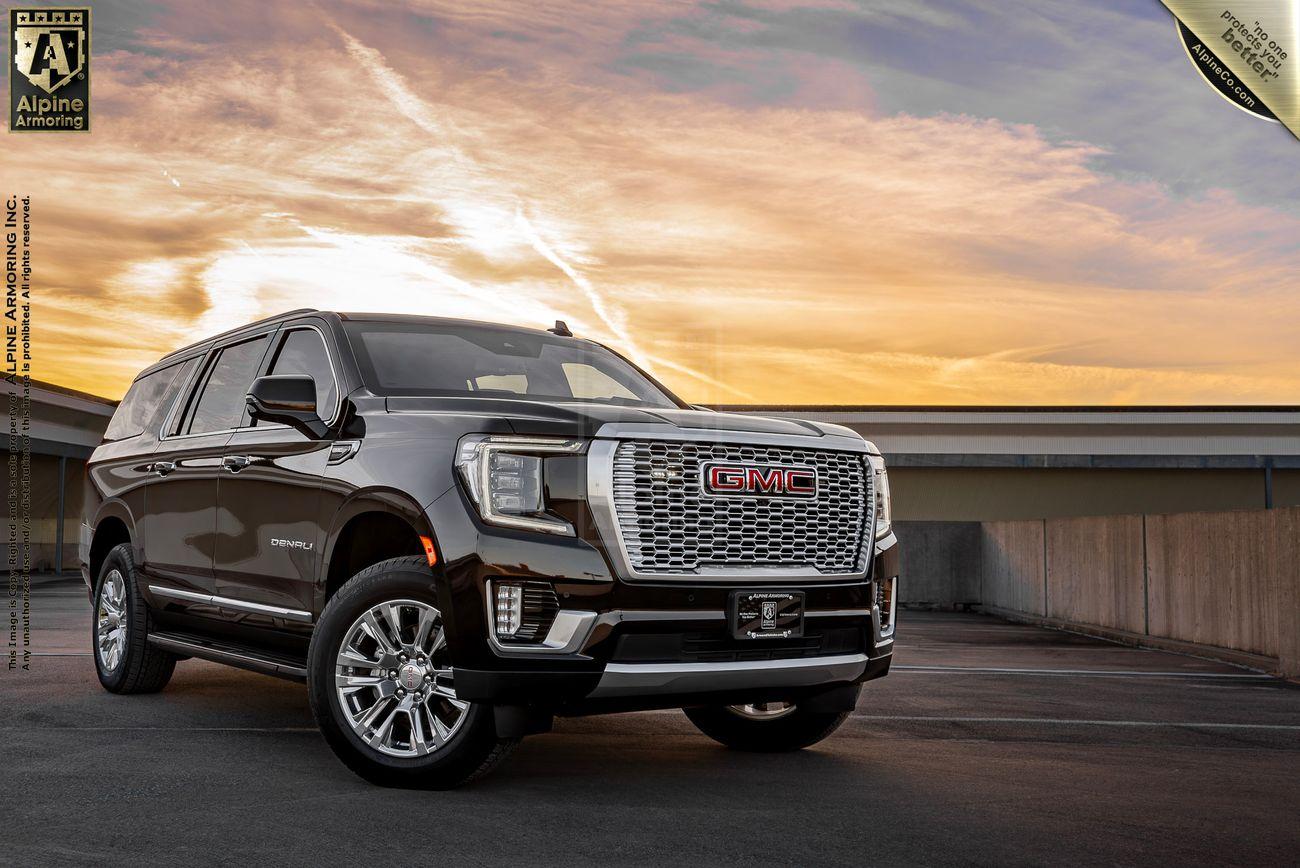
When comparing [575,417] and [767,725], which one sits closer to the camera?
[575,417]

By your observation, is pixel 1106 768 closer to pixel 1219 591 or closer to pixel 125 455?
pixel 125 455

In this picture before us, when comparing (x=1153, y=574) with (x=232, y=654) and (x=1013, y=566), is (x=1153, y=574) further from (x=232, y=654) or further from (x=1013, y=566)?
(x=232, y=654)

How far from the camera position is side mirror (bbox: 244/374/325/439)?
6.31 meters

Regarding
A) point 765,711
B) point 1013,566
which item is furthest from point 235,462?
point 1013,566

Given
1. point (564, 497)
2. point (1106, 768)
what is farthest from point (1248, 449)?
point (564, 497)

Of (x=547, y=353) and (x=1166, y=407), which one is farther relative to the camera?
(x=1166, y=407)

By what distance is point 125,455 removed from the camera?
9086mm

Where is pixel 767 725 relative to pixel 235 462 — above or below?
below

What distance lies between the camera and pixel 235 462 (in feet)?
23.8

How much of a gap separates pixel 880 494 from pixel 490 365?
7.30 feet

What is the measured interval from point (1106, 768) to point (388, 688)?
12.0 feet

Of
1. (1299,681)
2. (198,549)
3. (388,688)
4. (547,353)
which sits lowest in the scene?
(1299,681)

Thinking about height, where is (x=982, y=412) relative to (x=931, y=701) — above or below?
above

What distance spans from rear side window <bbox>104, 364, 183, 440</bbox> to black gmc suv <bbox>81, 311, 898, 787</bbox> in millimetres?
2001
